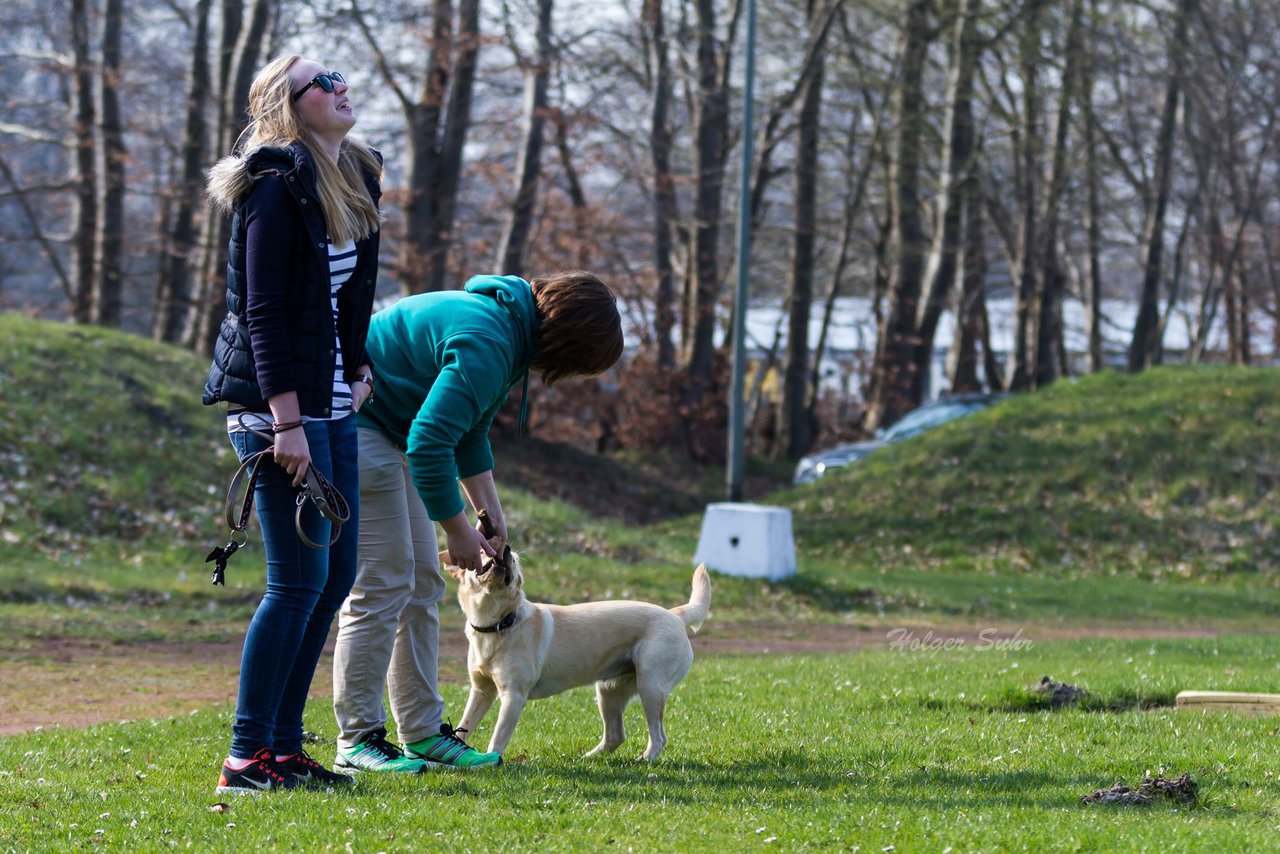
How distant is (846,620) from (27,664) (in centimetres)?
819

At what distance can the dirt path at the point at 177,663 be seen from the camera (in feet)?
26.7

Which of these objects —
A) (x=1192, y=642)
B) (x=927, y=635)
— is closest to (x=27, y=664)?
(x=927, y=635)

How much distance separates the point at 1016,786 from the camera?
531 cm

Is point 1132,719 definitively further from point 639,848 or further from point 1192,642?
point 1192,642

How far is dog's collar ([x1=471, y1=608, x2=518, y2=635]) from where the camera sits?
5730 mm

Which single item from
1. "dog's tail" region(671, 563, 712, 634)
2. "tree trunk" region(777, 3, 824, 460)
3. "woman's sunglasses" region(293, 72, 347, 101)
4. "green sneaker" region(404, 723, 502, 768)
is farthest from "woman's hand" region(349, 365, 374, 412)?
"tree trunk" region(777, 3, 824, 460)

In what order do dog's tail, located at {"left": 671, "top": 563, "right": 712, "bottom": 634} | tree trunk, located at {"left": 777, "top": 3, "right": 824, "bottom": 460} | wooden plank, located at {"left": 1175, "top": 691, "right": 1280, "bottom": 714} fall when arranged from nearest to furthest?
dog's tail, located at {"left": 671, "top": 563, "right": 712, "bottom": 634}, wooden plank, located at {"left": 1175, "top": 691, "right": 1280, "bottom": 714}, tree trunk, located at {"left": 777, "top": 3, "right": 824, "bottom": 460}

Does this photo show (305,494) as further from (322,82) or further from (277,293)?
(322,82)

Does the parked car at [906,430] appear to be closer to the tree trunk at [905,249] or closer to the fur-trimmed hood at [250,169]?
the tree trunk at [905,249]

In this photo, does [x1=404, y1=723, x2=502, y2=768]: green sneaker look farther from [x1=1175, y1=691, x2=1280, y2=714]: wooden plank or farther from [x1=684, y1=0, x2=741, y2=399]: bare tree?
[x1=684, y1=0, x2=741, y2=399]: bare tree

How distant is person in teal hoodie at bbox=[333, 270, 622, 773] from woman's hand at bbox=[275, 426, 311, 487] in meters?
0.40

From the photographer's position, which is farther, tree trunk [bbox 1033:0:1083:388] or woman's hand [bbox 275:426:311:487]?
tree trunk [bbox 1033:0:1083:388]

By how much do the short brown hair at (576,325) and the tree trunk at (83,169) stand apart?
2157cm

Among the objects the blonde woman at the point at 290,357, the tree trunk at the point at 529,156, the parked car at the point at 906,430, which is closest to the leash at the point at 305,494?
the blonde woman at the point at 290,357
